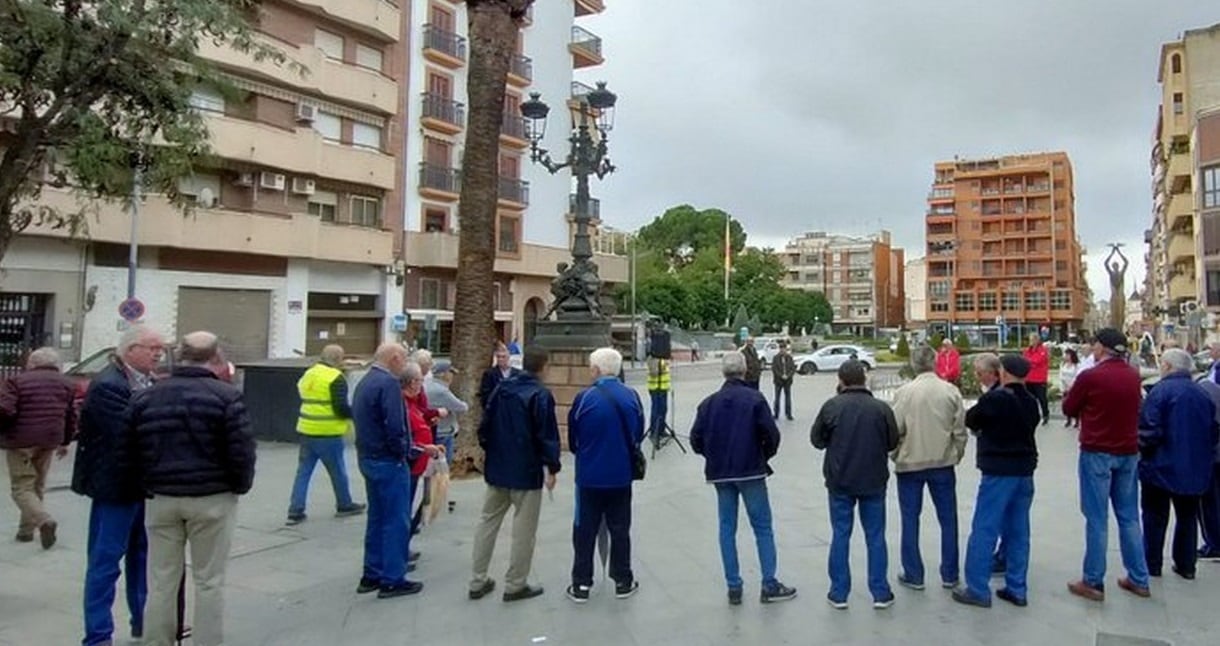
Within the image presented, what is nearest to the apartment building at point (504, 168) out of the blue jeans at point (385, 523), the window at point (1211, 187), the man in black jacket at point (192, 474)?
the blue jeans at point (385, 523)

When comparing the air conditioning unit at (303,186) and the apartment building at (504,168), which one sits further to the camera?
the apartment building at (504,168)

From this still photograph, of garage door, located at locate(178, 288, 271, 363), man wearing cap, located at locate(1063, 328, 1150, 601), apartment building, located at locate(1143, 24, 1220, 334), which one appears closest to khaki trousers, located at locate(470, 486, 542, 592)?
man wearing cap, located at locate(1063, 328, 1150, 601)

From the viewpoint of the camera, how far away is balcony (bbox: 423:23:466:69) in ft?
107

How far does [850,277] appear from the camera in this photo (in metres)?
120

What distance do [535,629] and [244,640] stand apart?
5.72ft

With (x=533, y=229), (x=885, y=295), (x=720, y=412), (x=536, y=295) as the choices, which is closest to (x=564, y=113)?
(x=533, y=229)

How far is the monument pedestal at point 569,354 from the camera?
12039 millimetres

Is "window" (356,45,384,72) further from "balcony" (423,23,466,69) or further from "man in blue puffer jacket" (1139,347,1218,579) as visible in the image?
"man in blue puffer jacket" (1139,347,1218,579)

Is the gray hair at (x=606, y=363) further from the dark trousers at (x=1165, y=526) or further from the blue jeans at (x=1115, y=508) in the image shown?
the dark trousers at (x=1165, y=526)

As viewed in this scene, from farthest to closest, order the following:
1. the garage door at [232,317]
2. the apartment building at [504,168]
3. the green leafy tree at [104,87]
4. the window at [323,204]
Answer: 1. the apartment building at [504,168]
2. the window at [323,204]
3. the garage door at [232,317]
4. the green leafy tree at [104,87]

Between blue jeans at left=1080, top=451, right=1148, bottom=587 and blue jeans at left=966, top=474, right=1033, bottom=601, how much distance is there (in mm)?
521

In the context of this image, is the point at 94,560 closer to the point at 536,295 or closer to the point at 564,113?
the point at 536,295

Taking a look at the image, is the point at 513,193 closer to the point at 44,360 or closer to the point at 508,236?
the point at 508,236

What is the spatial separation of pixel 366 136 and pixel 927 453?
28.3 metres
